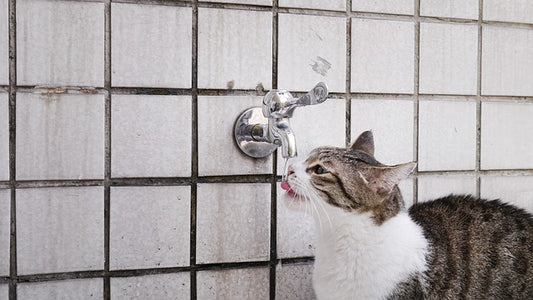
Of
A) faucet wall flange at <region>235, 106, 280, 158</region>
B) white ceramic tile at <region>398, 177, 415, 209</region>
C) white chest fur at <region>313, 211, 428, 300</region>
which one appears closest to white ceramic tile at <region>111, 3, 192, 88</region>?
faucet wall flange at <region>235, 106, 280, 158</region>

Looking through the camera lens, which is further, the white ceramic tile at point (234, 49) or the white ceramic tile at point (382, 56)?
the white ceramic tile at point (382, 56)

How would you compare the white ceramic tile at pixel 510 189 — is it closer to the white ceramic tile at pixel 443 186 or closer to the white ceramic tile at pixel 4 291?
the white ceramic tile at pixel 443 186

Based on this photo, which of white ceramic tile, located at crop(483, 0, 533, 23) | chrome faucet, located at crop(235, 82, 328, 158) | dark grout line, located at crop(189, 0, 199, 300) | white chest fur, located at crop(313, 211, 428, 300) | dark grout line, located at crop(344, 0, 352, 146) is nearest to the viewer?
chrome faucet, located at crop(235, 82, 328, 158)

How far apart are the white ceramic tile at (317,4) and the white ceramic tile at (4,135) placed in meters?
0.64

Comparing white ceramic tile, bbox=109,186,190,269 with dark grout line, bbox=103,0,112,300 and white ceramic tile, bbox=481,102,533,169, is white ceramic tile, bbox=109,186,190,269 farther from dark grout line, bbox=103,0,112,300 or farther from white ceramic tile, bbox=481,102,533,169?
white ceramic tile, bbox=481,102,533,169

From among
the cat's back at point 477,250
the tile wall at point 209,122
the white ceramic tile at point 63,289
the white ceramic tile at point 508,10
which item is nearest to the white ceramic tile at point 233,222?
the tile wall at point 209,122

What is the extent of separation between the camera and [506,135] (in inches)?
59.1

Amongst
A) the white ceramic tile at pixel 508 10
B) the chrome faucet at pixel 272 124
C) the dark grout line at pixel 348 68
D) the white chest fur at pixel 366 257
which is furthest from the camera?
the white ceramic tile at pixel 508 10

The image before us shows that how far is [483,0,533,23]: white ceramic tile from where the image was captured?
148 cm

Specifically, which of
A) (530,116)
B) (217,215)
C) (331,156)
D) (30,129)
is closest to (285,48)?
(331,156)

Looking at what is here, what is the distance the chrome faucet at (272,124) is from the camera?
1.06 meters

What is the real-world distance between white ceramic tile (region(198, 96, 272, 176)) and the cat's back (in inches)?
16.9

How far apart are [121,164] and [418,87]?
29.5 inches

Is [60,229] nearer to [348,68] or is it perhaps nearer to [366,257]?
[366,257]
